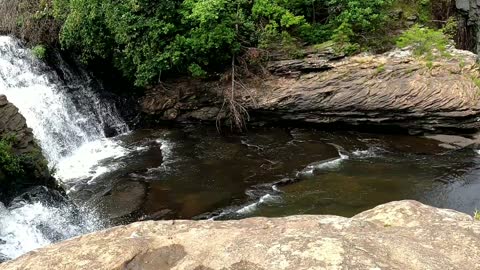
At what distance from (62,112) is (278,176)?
22.3ft

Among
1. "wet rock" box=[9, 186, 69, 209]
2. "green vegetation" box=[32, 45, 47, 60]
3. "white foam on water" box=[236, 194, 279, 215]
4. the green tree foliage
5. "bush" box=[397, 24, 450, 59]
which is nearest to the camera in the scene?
"white foam on water" box=[236, 194, 279, 215]

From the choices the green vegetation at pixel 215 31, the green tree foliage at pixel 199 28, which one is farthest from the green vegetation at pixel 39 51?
the green tree foliage at pixel 199 28

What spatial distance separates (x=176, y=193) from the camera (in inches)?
421

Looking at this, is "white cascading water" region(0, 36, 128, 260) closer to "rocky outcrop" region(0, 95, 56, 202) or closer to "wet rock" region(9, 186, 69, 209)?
"rocky outcrop" region(0, 95, 56, 202)

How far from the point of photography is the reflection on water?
9945 mm

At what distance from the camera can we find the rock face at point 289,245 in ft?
10.0

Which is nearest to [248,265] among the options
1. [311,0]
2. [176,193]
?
[176,193]

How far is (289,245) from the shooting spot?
10.5 feet

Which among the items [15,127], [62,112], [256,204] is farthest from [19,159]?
[256,204]

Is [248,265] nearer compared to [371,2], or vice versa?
[248,265]

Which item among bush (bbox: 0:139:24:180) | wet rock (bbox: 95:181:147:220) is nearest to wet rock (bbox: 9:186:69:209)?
bush (bbox: 0:139:24:180)

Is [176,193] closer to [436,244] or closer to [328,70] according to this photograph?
[328,70]

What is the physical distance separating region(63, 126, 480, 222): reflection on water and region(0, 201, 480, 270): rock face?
5873 mm

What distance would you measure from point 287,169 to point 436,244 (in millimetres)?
8295
